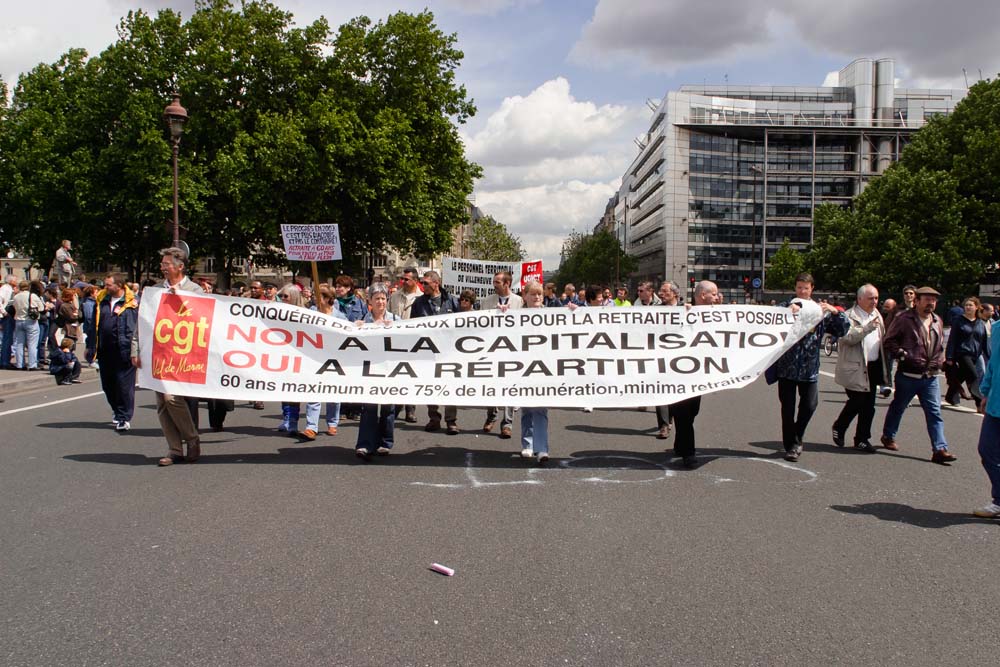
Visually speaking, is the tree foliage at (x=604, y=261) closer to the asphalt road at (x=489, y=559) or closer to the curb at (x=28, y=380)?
the curb at (x=28, y=380)

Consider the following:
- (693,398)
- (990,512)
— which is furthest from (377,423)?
(990,512)

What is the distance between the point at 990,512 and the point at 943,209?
1484 inches

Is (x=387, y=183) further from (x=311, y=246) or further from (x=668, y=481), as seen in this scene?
(x=668, y=481)

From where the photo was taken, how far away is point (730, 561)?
15.9 ft

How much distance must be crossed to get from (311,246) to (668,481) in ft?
30.3

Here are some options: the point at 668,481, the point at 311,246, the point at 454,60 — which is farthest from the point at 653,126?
the point at 668,481

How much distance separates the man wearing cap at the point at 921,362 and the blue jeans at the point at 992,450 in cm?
215

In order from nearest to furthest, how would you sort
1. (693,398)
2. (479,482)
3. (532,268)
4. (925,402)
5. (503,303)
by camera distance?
(479,482) → (693,398) → (925,402) → (503,303) → (532,268)

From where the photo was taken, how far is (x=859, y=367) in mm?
8891

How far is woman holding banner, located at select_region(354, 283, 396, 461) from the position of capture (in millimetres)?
7824

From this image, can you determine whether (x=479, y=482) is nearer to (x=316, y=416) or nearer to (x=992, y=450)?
(x=316, y=416)

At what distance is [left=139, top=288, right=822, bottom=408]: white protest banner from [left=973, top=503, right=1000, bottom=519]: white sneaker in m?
2.44

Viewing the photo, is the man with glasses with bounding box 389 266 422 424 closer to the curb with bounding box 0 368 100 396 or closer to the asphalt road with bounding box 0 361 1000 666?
the asphalt road with bounding box 0 361 1000 666

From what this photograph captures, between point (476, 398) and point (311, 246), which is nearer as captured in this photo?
point (476, 398)
